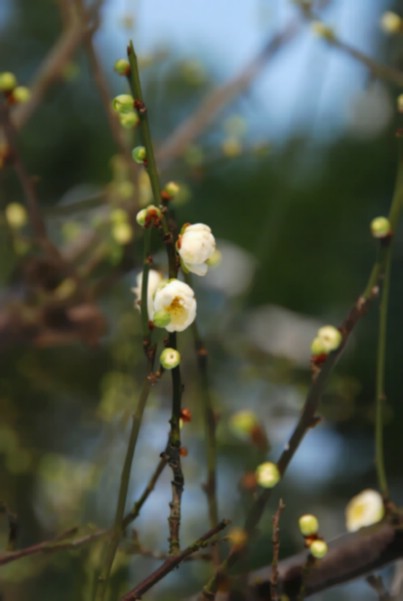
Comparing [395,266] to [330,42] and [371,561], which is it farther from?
[371,561]

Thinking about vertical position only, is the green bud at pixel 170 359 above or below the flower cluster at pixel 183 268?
below

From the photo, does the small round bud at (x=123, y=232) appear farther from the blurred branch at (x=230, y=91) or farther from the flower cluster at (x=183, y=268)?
the flower cluster at (x=183, y=268)

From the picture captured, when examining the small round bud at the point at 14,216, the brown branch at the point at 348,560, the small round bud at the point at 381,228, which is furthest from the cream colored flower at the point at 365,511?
the small round bud at the point at 14,216

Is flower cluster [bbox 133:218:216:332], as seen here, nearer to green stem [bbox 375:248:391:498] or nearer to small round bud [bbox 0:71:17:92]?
green stem [bbox 375:248:391:498]

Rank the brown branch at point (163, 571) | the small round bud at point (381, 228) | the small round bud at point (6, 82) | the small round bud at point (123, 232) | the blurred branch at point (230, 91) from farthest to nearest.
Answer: the blurred branch at point (230, 91), the small round bud at point (123, 232), the small round bud at point (6, 82), the small round bud at point (381, 228), the brown branch at point (163, 571)

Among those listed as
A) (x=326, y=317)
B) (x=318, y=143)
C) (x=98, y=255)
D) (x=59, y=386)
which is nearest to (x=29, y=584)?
(x=59, y=386)

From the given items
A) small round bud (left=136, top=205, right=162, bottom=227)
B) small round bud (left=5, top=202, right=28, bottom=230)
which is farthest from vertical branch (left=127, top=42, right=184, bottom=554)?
small round bud (left=5, top=202, right=28, bottom=230)
